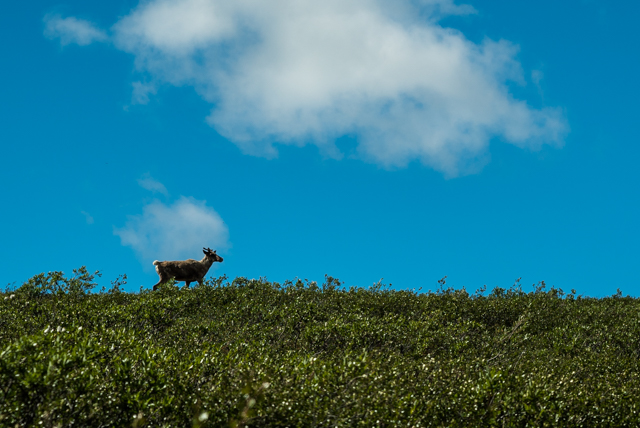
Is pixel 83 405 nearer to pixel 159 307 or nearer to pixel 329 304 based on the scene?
pixel 159 307

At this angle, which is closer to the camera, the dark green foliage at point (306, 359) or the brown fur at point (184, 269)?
the dark green foliage at point (306, 359)

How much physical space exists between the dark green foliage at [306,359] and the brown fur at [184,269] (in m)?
8.43

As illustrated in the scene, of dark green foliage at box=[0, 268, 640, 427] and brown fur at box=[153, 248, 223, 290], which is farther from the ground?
brown fur at box=[153, 248, 223, 290]

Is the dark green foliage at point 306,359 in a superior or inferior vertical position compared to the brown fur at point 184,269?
inferior

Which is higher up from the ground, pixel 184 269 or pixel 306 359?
pixel 184 269

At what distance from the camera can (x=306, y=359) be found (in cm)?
784

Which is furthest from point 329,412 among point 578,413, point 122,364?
point 578,413

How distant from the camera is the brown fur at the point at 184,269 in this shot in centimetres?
2747

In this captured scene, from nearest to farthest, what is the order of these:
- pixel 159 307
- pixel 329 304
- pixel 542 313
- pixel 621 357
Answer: pixel 621 357 < pixel 159 307 < pixel 329 304 < pixel 542 313

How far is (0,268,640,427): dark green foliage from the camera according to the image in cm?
621

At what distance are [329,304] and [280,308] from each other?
1694 mm

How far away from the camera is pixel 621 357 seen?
43.3ft

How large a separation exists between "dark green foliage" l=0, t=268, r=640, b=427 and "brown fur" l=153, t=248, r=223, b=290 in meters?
8.43

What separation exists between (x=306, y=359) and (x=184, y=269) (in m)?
21.3
